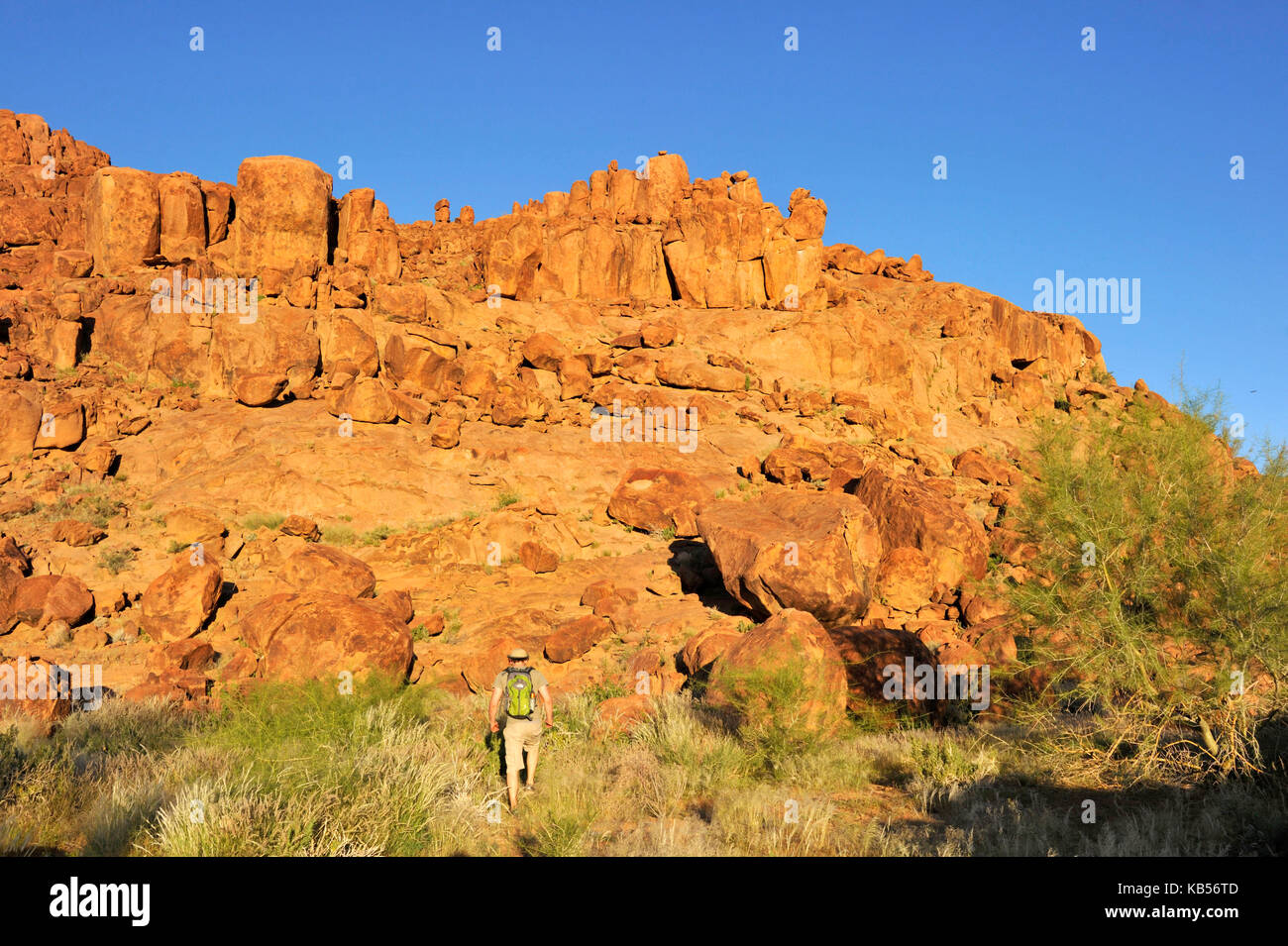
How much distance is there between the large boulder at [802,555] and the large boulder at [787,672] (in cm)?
335

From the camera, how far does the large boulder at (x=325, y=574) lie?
55.8 feet

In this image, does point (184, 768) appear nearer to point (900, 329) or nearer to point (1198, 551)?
point (1198, 551)

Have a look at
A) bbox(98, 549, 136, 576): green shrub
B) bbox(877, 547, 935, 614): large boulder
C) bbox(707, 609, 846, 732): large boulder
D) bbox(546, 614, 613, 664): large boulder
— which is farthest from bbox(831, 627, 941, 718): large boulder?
bbox(98, 549, 136, 576): green shrub

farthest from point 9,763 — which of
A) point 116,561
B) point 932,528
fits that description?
point 932,528

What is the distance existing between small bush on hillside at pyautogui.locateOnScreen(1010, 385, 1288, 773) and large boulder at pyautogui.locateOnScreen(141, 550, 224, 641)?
54.5 feet

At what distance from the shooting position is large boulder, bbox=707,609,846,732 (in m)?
10.0

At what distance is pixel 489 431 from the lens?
27.4m

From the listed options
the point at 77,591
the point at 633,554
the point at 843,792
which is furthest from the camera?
the point at 633,554

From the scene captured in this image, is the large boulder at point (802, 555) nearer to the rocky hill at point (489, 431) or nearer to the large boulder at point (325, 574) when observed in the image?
the rocky hill at point (489, 431)

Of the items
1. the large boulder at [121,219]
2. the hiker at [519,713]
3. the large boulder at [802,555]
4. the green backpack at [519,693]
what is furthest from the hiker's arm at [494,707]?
the large boulder at [121,219]

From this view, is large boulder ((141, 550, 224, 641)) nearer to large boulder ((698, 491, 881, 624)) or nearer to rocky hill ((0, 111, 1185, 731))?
rocky hill ((0, 111, 1185, 731))
